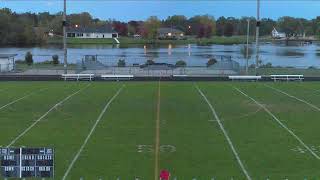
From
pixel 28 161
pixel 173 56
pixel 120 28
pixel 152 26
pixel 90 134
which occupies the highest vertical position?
pixel 152 26

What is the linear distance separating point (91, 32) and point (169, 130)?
514 ft

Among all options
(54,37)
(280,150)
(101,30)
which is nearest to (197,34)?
(101,30)

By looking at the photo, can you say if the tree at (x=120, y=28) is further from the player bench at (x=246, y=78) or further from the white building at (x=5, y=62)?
the player bench at (x=246, y=78)

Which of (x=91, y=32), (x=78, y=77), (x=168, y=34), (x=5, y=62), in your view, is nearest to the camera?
(x=78, y=77)

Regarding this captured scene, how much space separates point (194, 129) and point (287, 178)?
7373 millimetres

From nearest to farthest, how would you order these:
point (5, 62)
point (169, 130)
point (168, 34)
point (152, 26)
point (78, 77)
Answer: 1. point (169, 130)
2. point (78, 77)
3. point (5, 62)
4. point (152, 26)
5. point (168, 34)

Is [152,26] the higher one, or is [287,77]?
[152,26]

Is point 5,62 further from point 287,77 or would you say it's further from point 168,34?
point 168,34

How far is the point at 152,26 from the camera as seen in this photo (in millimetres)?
178125

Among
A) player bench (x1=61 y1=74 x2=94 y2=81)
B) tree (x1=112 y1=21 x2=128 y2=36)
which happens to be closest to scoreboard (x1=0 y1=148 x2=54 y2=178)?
player bench (x1=61 y1=74 x2=94 y2=81)

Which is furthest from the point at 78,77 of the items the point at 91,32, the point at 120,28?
the point at 120,28

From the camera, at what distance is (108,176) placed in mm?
15117

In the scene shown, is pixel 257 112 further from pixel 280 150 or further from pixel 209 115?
pixel 280 150

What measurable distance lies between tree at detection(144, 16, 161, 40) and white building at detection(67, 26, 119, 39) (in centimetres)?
1150
